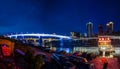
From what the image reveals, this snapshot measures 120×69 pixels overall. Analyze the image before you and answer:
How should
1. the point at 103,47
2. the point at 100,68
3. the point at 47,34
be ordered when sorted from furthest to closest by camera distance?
the point at 47,34, the point at 103,47, the point at 100,68

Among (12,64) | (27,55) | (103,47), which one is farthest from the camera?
(103,47)

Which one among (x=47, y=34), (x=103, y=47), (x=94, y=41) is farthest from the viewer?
(x=94, y=41)

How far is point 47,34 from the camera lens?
14762 centimetres

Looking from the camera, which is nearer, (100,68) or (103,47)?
(100,68)

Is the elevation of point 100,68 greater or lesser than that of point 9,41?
lesser

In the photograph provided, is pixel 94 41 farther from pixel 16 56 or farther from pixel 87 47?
pixel 16 56

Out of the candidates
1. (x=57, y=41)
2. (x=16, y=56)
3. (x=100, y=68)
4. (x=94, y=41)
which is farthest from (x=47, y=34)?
(x=16, y=56)

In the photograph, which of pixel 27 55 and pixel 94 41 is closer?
pixel 27 55

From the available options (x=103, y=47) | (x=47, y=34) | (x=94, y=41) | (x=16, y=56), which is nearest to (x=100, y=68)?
(x=16, y=56)

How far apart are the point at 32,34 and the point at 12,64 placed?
4704 inches

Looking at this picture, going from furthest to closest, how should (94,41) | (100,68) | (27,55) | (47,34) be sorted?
1. (94,41)
2. (47,34)
3. (100,68)
4. (27,55)

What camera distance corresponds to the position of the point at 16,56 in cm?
2056

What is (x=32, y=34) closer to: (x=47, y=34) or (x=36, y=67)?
(x=47, y=34)

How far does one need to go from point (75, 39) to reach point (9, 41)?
5597 inches
